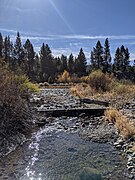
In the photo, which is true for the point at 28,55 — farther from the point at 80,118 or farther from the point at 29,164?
the point at 29,164

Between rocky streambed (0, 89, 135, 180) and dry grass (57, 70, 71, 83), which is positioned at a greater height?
dry grass (57, 70, 71, 83)

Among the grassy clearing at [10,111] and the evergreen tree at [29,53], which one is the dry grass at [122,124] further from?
the evergreen tree at [29,53]

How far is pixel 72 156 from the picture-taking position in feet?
27.4

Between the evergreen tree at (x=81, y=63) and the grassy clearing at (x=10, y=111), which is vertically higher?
the evergreen tree at (x=81, y=63)

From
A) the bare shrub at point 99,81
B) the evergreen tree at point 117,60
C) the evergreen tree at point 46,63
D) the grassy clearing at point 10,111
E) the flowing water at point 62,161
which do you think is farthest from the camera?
the evergreen tree at point 117,60

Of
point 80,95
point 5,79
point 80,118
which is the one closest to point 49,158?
point 5,79

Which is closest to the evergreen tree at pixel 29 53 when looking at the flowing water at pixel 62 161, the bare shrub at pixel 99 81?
the bare shrub at pixel 99 81

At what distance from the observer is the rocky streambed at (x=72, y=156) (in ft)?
22.8

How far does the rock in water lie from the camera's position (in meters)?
6.71

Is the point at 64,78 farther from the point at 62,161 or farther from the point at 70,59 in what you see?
the point at 62,161

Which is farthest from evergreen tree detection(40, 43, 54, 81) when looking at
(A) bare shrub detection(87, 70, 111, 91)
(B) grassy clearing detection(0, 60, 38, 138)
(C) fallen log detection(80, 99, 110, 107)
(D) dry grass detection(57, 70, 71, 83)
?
(B) grassy clearing detection(0, 60, 38, 138)

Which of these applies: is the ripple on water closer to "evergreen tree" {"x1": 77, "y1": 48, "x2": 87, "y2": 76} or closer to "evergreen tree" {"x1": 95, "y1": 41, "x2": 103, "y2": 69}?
"evergreen tree" {"x1": 77, "y1": 48, "x2": 87, "y2": 76}

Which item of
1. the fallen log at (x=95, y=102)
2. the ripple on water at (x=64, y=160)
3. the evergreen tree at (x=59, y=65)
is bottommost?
the ripple on water at (x=64, y=160)

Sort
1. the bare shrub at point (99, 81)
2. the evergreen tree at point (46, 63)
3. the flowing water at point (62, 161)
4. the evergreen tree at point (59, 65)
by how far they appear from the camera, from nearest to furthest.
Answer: the flowing water at point (62, 161), the bare shrub at point (99, 81), the evergreen tree at point (46, 63), the evergreen tree at point (59, 65)
